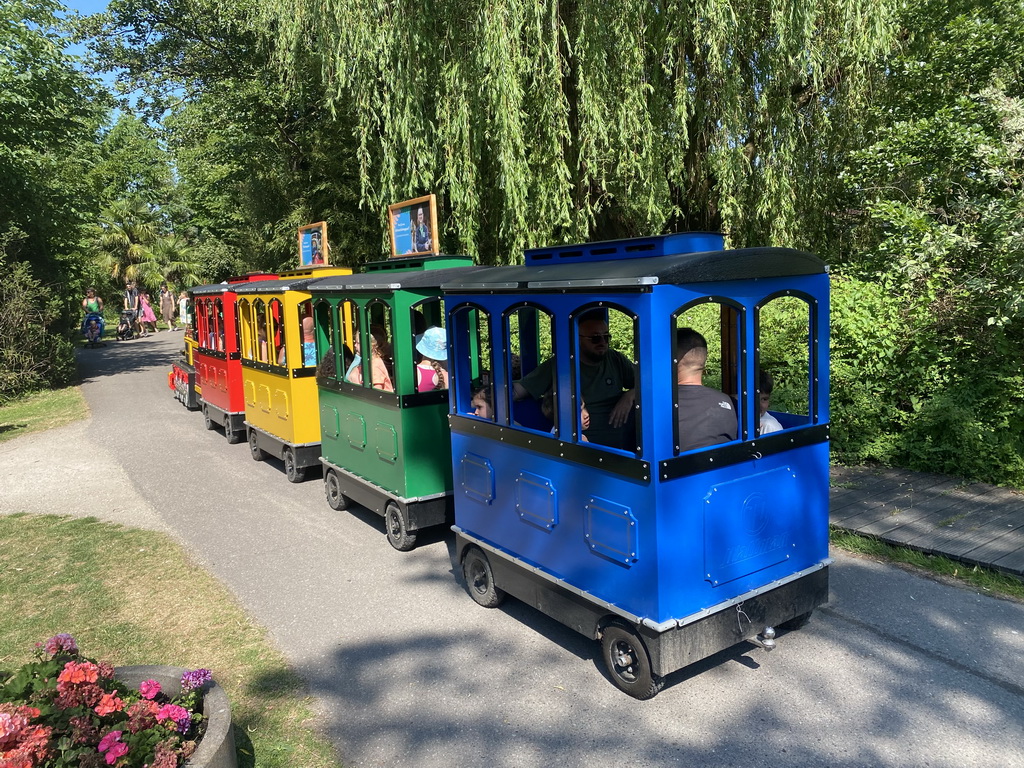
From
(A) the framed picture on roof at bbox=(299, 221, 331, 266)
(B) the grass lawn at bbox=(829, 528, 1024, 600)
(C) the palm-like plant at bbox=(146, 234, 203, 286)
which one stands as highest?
(C) the palm-like plant at bbox=(146, 234, 203, 286)

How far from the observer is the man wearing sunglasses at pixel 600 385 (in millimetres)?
4500

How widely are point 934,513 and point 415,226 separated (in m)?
5.66

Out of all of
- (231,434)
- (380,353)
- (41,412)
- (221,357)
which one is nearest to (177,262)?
(41,412)

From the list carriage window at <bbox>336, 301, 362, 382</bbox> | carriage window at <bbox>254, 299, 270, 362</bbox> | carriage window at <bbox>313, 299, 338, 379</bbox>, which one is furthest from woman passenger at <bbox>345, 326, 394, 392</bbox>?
carriage window at <bbox>254, 299, 270, 362</bbox>

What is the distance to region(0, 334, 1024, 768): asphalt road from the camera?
142 inches

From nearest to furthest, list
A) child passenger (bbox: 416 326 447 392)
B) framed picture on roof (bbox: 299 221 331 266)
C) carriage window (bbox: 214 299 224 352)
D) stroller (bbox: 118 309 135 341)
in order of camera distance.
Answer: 1. child passenger (bbox: 416 326 447 392)
2. framed picture on roof (bbox: 299 221 331 266)
3. carriage window (bbox: 214 299 224 352)
4. stroller (bbox: 118 309 135 341)

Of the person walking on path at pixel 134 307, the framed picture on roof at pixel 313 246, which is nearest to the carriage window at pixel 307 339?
the framed picture on roof at pixel 313 246

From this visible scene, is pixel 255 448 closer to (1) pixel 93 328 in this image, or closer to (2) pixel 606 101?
(2) pixel 606 101

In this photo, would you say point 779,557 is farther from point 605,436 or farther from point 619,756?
point 619,756

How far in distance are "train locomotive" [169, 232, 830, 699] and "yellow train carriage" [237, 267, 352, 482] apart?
11.3ft

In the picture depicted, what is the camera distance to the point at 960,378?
7.46 meters

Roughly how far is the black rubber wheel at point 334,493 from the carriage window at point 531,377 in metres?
2.59

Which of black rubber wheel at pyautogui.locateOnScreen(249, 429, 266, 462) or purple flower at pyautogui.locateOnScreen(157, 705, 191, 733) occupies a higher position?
purple flower at pyautogui.locateOnScreen(157, 705, 191, 733)

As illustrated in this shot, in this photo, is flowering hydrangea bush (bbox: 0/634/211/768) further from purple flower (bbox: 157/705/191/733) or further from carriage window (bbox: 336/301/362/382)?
carriage window (bbox: 336/301/362/382)
